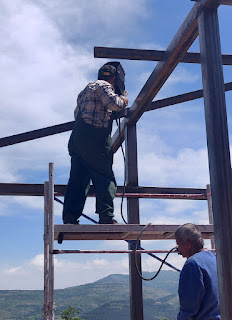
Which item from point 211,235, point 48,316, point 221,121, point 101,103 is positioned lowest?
point 48,316

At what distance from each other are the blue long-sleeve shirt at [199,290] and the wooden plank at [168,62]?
9.74ft

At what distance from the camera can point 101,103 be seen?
6.97m

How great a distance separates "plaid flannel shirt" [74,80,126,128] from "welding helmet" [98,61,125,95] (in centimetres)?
31

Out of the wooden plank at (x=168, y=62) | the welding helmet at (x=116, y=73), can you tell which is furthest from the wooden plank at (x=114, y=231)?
the welding helmet at (x=116, y=73)

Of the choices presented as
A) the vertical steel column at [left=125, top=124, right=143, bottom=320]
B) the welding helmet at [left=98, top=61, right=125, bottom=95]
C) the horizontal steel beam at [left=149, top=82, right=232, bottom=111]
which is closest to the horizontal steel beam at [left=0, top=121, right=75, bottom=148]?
the vertical steel column at [left=125, top=124, right=143, bottom=320]

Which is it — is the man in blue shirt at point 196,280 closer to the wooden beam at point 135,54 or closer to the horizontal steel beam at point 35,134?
the wooden beam at point 135,54

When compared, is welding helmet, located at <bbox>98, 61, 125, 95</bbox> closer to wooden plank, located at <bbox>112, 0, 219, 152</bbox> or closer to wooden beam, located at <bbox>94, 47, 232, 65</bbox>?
wooden beam, located at <bbox>94, 47, 232, 65</bbox>

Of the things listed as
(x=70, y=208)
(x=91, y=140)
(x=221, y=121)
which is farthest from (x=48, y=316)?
(x=221, y=121)

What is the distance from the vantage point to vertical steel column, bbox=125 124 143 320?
28.6ft

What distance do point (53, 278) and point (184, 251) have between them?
275cm

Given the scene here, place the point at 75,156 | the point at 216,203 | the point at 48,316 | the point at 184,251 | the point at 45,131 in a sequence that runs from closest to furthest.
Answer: the point at 184,251
the point at 216,203
the point at 48,316
the point at 75,156
the point at 45,131

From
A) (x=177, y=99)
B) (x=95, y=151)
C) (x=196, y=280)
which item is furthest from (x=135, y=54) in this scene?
(x=196, y=280)

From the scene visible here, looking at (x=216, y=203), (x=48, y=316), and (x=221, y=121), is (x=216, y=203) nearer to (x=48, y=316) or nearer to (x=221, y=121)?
(x=221, y=121)

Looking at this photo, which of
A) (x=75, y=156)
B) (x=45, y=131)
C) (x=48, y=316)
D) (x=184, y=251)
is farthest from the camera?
(x=45, y=131)
